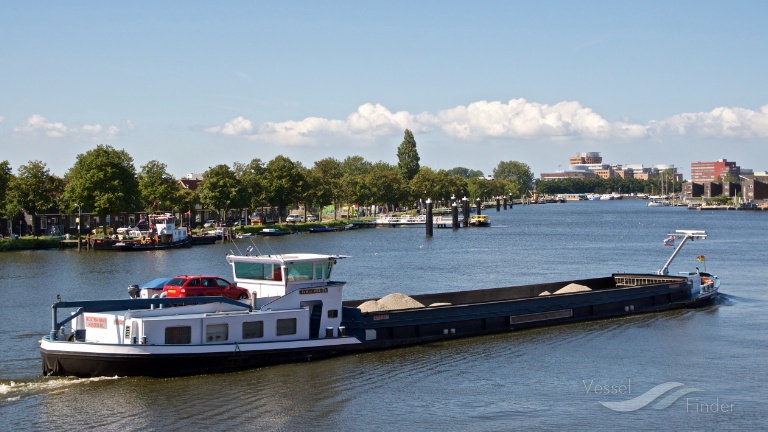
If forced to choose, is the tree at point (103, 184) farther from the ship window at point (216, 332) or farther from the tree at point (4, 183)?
the ship window at point (216, 332)

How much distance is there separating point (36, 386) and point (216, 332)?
20.4 ft

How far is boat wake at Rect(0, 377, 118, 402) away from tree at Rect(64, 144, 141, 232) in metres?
79.6

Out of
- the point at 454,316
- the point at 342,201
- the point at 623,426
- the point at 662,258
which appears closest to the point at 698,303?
the point at 454,316

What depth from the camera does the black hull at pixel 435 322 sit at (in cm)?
2966

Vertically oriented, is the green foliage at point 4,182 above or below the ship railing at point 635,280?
above

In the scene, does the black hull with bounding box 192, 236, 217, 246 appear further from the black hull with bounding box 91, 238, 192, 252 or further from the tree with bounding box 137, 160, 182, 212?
the tree with bounding box 137, 160, 182, 212

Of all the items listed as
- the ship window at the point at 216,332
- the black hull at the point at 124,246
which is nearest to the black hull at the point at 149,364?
the ship window at the point at 216,332

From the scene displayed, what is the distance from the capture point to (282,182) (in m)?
144

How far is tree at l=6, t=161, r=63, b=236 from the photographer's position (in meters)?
107

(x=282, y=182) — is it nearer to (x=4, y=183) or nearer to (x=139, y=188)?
(x=139, y=188)

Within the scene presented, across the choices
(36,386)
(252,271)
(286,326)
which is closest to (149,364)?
(36,386)

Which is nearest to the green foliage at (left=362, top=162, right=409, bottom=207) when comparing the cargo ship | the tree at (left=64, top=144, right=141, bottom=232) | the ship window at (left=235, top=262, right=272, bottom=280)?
the tree at (left=64, top=144, right=141, bottom=232)

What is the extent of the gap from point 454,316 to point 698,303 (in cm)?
1735

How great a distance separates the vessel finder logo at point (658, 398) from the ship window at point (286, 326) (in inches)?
→ 457
